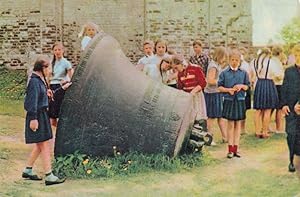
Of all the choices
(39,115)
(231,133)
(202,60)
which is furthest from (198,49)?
(39,115)

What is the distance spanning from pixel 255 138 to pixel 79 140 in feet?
13.0

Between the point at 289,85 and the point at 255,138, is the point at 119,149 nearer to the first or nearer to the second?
the point at 289,85

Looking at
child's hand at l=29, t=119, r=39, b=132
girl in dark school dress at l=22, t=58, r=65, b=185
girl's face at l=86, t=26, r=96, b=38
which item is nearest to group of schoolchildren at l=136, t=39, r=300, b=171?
girl's face at l=86, t=26, r=96, b=38

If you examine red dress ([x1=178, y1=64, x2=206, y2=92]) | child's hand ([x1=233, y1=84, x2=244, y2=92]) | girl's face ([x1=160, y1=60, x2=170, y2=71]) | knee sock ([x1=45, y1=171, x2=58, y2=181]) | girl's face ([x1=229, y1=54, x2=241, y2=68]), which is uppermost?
girl's face ([x1=229, y1=54, x2=241, y2=68])

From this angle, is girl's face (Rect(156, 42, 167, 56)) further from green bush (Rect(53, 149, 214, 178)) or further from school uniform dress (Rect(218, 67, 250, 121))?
green bush (Rect(53, 149, 214, 178))

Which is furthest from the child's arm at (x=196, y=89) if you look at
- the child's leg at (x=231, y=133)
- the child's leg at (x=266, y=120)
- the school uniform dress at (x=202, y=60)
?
the child's leg at (x=266, y=120)

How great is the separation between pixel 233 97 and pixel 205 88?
1173 millimetres

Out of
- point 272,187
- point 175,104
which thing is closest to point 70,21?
point 175,104

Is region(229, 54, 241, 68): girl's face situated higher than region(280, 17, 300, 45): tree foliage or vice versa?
region(280, 17, 300, 45): tree foliage

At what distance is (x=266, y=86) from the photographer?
11.1m

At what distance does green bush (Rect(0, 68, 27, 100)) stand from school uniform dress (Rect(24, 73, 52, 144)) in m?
9.71

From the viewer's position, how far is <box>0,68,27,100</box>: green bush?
17.5m

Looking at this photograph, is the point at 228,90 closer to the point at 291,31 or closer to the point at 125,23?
the point at 125,23

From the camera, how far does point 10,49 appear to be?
19.2 meters
